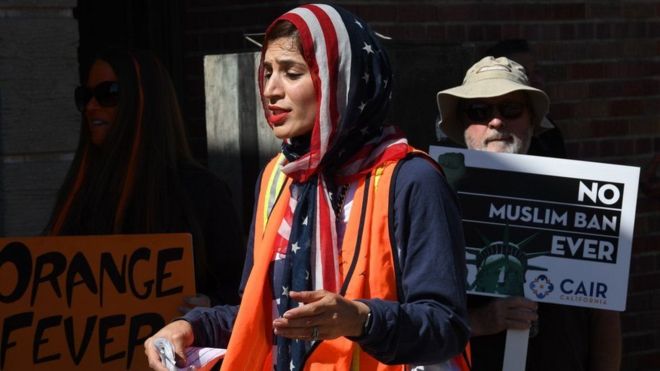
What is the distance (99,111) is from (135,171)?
238mm

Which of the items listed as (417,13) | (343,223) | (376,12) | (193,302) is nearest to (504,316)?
(193,302)

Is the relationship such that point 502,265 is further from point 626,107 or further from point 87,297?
point 626,107

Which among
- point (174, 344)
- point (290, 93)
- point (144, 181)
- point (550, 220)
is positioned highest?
point (290, 93)

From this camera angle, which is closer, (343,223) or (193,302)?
(343,223)

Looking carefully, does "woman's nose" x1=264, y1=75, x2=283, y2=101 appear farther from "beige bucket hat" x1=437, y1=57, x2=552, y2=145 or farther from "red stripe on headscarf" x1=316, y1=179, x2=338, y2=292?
"beige bucket hat" x1=437, y1=57, x2=552, y2=145

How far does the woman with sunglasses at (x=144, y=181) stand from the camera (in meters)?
4.10

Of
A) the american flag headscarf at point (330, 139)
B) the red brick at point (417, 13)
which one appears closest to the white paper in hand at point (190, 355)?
the american flag headscarf at point (330, 139)

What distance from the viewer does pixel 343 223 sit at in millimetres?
3018

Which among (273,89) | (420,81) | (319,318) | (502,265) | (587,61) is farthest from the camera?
(587,61)

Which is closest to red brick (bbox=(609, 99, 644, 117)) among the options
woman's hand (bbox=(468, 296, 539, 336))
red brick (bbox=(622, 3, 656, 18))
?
red brick (bbox=(622, 3, 656, 18))

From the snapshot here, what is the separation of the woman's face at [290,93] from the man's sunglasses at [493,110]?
3.74ft

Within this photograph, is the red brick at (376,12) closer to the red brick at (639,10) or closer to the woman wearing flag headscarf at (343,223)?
the red brick at (639,10)

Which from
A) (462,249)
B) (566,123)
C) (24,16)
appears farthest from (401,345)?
(566,123)

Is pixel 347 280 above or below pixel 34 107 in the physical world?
below
